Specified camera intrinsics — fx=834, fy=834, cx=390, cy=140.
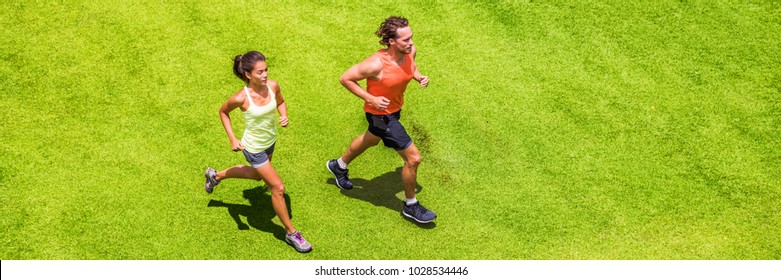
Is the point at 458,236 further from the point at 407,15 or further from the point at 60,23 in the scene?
the point at 60,23

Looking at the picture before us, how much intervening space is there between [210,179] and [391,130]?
1753 millimetres

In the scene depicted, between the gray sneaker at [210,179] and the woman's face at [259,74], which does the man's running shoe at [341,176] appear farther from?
the woman's face at [259,74]

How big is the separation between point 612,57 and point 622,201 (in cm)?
221

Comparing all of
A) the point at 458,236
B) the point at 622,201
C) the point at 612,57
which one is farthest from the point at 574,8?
the point at 458,236

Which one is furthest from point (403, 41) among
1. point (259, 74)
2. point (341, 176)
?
point (341, 176)

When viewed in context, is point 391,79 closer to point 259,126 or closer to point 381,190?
point 259,126

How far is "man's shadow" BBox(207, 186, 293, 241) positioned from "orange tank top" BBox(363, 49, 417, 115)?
4.71ft

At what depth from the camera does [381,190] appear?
821 cm

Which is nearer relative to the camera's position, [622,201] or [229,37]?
[622,201]

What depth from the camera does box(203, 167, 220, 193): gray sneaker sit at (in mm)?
7652

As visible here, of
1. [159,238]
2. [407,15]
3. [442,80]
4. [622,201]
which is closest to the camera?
[159,238]

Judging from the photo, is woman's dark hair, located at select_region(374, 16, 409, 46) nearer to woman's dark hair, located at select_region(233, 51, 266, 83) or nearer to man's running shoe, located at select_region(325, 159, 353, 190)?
woman's dark hair, located at select_region(233, 51, 266, 83)

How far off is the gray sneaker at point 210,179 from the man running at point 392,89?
138cm

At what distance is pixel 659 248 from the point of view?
7723mm
